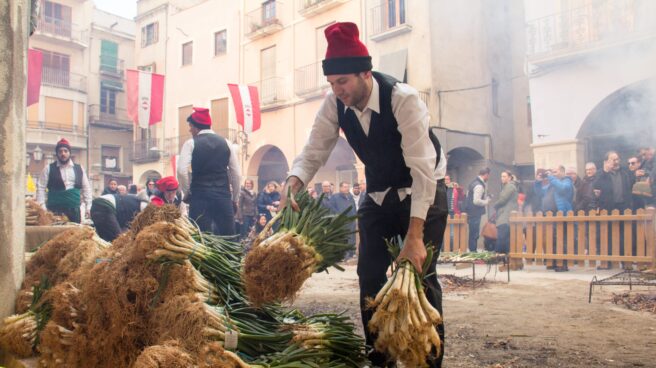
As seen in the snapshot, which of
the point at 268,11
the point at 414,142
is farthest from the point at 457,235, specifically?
the point at 268,11

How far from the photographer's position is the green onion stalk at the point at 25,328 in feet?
9.26

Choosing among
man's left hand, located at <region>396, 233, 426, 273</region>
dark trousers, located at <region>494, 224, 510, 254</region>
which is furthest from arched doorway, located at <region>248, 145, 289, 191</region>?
man's left hand, located at <region>396, 233, 426, 273</region>

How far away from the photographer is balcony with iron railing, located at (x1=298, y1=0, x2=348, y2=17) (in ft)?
63.0

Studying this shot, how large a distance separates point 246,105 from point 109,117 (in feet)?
70.7

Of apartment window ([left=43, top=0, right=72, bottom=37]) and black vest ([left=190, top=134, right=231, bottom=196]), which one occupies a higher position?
apartment window ([left=43, top=0, right=72, bottom=37])

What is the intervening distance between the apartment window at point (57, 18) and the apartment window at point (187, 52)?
13284 mm

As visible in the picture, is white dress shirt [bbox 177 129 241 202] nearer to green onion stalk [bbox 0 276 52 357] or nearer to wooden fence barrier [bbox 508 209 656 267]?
green onion stalk [bbox 0 276 52 357]

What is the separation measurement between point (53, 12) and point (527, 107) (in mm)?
32446

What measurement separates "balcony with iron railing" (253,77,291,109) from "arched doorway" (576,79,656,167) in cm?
1228

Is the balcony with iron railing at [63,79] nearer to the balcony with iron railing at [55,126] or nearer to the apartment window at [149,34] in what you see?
the balcony with iron railing at [55,126]

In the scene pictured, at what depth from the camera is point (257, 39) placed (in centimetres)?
2288

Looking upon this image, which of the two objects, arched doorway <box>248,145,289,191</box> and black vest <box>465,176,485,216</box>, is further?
arched doorway <box>248,145,289,191</box>

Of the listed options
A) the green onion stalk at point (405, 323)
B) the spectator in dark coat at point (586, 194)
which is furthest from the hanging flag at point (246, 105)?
the green onion stalk at point (405, 323)

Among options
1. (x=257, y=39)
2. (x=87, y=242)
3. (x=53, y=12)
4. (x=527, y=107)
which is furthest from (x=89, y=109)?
(x=87, y=242)
